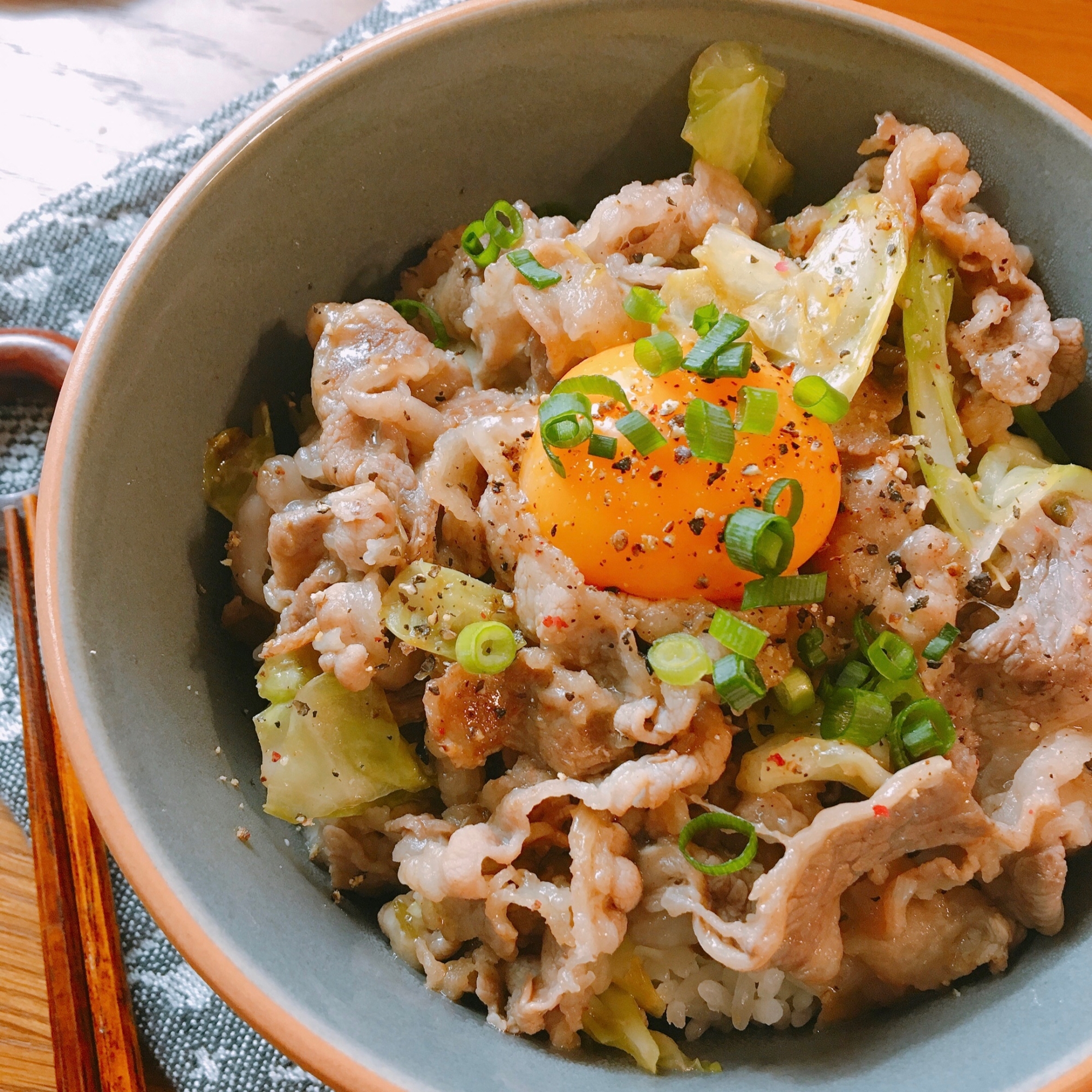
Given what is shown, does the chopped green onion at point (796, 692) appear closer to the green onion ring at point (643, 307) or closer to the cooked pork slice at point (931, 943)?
the cooked pork slice at point (931, 943)

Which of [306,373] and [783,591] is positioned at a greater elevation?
[783,591]

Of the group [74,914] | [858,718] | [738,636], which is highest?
[738,636]

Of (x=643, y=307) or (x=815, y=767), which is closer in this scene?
(x=815, y=767)

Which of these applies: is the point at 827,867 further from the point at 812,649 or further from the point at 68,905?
the point at 68,905

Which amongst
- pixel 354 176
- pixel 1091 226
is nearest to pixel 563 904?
pixel 354 176

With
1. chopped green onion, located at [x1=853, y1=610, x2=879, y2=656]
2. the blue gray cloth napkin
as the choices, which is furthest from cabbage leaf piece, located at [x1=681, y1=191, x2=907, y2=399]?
the blue gray cloth napkin

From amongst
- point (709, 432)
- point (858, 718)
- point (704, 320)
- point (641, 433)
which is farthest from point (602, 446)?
point (858, 718)

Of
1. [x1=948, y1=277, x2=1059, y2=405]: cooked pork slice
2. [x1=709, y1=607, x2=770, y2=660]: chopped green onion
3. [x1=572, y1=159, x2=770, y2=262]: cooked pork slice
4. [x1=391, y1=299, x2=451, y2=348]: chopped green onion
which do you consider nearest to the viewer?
[x1=709, y1=607, x2=770, y2=660]: chopped green onion

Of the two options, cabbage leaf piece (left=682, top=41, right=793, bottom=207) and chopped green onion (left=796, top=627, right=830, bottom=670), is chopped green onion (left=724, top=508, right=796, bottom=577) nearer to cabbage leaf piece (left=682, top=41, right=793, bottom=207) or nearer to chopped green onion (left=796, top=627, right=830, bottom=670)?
chopped green onion (left=796, top=627, right=830, bottom=670)
